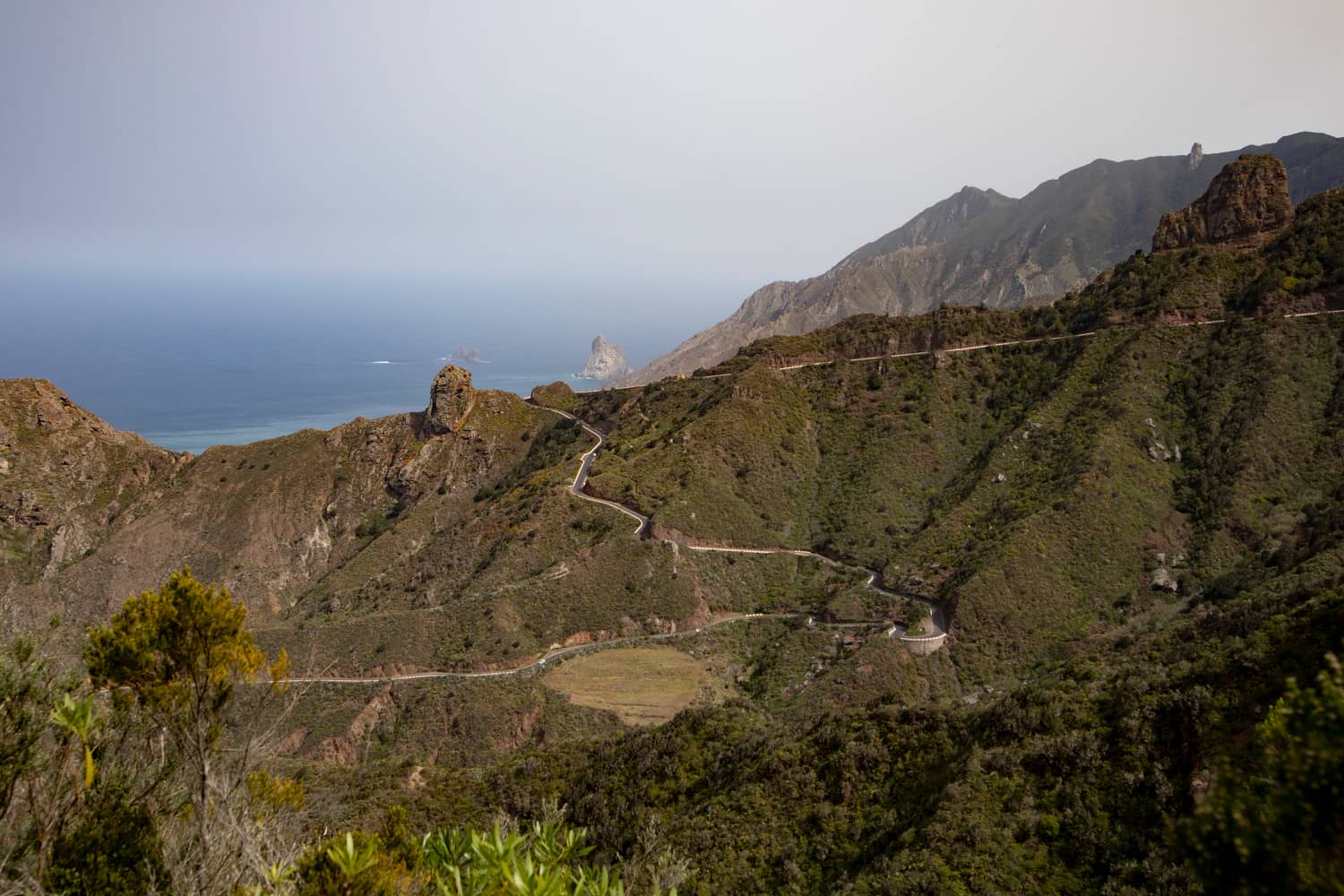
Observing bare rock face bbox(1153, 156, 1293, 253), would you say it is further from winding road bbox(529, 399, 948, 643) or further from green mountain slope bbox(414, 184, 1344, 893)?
winding road bbox(529, 399, 948, 643)

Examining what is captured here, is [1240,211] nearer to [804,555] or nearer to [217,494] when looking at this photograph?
[804,555]

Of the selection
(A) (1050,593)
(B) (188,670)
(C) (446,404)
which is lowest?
(A) (1050,593)

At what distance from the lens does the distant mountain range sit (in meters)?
151

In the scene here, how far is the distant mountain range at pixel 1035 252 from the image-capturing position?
497ft

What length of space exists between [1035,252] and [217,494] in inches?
6307

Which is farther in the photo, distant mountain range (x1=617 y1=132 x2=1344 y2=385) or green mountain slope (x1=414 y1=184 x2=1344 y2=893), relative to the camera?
distant mountain range (x1=617 y1=132 x2=1344 y2=385)

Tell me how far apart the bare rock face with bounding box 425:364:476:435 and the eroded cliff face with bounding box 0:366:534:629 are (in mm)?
112

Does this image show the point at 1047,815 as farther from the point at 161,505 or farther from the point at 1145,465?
the point at 161,505

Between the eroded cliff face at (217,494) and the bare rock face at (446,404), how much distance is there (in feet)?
0.37

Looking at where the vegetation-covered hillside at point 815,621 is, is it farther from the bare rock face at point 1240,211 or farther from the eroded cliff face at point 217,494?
the bare rock face at point 1240,211

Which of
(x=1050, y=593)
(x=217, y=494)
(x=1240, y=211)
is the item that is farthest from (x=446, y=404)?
(x=1240, y=211)

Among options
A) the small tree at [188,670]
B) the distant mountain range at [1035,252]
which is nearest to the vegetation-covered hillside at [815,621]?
the small tree at [188,670]

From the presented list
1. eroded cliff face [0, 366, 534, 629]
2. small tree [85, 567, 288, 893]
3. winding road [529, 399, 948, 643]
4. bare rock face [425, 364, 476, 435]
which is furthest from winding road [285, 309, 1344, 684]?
small tree [85, 567, 288, 893]

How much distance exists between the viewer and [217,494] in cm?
6184
